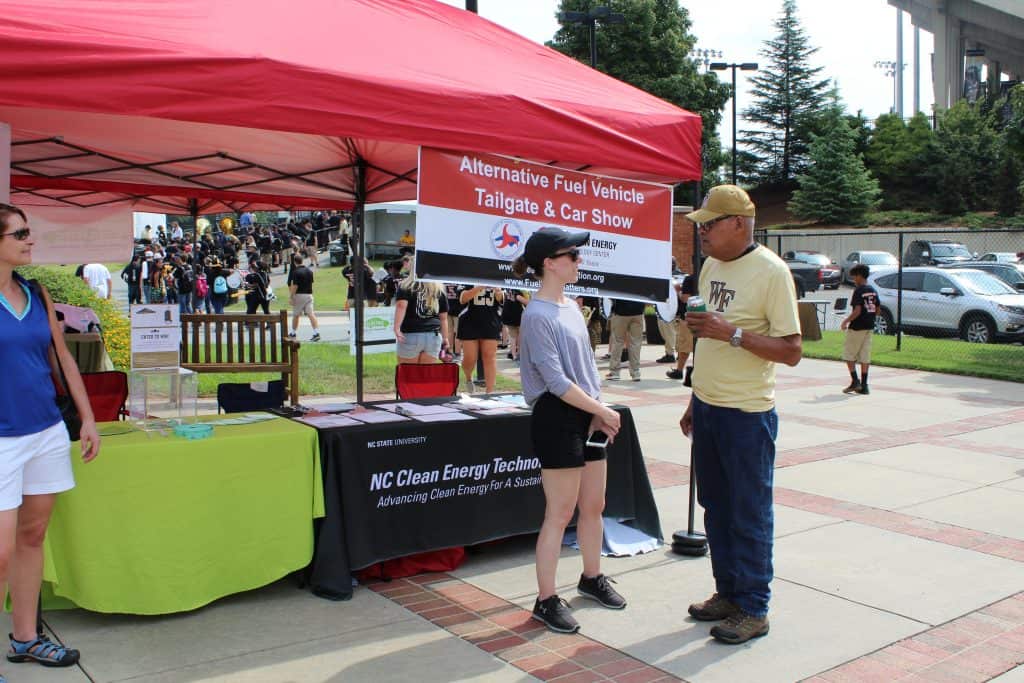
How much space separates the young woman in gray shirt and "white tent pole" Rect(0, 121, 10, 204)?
2.33m

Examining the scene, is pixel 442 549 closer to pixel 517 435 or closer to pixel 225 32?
pixel 517 435

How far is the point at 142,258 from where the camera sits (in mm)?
26016

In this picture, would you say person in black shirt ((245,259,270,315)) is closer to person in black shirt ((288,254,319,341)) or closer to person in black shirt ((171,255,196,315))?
person in black shirt ((288,254,319,341))

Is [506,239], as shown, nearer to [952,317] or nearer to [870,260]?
[952,317]

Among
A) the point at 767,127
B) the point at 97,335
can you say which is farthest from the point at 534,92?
the point at 767,127

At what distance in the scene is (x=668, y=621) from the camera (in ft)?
15.0


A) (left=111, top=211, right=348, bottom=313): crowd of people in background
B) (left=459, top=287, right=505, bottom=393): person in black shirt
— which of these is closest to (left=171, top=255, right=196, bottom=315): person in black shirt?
(left=111, top=211, right=348, bottom=313): crowd of people in background

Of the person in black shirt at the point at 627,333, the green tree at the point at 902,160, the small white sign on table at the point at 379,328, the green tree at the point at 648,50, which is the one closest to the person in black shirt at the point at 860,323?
the person in black shirt at the point at 627,333

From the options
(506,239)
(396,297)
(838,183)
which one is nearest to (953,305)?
(396,297)

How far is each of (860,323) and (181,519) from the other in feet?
31.9

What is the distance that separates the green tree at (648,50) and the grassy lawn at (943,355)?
3082cm

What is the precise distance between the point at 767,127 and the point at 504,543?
220 ft

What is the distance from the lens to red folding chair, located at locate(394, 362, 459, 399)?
7.12m

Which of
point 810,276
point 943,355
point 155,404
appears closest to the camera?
point 155,404
